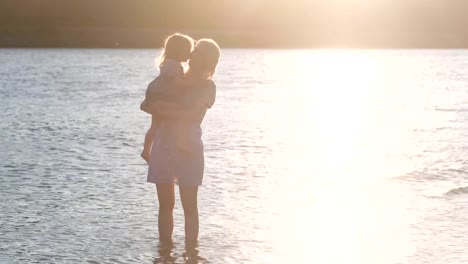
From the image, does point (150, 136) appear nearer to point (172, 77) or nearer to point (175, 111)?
point (175, 111)

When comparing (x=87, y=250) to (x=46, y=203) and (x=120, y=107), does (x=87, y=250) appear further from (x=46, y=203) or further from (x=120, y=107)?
(x=120, y=107)

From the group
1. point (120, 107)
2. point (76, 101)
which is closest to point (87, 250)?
point (120, 107)

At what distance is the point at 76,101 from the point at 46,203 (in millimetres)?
20527

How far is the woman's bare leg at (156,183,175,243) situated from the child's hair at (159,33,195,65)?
1.09 meters

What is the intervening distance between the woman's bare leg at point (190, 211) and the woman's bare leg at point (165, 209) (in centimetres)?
10

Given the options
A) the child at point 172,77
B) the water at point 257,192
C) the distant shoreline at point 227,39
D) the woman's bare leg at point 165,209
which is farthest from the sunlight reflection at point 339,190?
the distant shoreline at point 227,39

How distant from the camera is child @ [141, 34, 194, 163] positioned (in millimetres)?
8266

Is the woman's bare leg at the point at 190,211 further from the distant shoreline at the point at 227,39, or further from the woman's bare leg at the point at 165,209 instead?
the distant shoreline at the point at 227,39

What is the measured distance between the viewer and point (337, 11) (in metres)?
164

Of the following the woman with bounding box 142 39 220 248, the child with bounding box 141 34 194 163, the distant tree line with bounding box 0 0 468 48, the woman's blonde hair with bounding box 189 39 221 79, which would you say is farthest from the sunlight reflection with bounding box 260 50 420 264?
the distant tree line with bounding box 0 0 468 48

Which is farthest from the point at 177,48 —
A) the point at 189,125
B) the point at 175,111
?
the point at 189,125

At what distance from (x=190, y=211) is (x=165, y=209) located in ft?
0.71

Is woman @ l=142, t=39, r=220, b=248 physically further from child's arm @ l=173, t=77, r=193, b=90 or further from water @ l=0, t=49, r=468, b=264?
water @ l=0, t=49, r=468, b=264

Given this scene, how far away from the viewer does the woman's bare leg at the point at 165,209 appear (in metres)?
8.59
